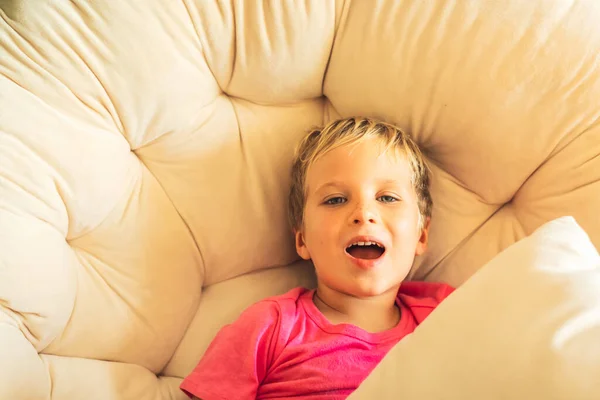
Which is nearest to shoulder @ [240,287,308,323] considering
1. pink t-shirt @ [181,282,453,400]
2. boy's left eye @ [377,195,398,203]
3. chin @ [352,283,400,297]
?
pink t-shirt @ [181,282,453,400]

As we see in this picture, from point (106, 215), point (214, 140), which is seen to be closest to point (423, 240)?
point (214, 140)

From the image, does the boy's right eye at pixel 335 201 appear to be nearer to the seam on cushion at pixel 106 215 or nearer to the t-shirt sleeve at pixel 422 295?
the t-shirt sleeve at pixel 422 295

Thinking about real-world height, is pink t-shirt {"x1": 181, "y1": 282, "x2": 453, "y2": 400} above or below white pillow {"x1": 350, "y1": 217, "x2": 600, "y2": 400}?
below

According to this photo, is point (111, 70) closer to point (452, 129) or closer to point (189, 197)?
point (189, 197)

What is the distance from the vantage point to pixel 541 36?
0.96 m

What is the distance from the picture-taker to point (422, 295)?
1.11 meters

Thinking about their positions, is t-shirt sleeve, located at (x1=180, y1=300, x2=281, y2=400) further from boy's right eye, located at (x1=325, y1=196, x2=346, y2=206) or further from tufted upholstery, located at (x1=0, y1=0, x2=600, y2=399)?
boy's right eye, located at (x1=325, y1=196, x2=346, y2=206)

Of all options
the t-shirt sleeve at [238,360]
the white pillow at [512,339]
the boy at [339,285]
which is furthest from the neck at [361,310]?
the white pillow at [512,339]

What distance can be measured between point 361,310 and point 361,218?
18 cm

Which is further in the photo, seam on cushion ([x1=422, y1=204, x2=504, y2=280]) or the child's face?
seam on cushion ([x1=422, y1=204, x2=504, y2=280])

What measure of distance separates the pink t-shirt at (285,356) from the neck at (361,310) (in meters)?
0.03

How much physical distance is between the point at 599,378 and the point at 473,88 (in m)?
0.57

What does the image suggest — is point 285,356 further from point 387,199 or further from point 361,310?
point 387,199

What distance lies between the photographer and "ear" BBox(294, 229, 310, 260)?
42.7 inches
